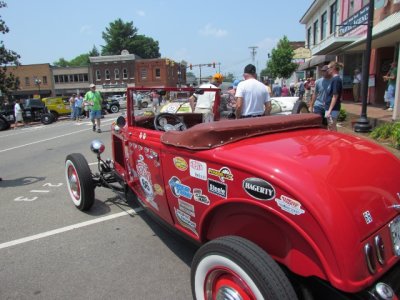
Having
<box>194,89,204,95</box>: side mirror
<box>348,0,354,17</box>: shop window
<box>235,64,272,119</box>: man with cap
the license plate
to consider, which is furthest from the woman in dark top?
<box>348,0,354,17</box>: shop window

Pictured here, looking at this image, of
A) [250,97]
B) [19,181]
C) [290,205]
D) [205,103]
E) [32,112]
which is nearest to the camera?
[290,205]

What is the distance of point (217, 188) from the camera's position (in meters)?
2.17

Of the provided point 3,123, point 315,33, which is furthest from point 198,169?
point 315,33

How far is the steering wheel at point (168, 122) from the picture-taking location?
12.0ft

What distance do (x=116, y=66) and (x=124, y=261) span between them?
204 feet

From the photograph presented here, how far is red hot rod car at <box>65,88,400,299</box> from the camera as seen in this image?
5.58 ft

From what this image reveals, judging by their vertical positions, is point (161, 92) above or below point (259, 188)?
above

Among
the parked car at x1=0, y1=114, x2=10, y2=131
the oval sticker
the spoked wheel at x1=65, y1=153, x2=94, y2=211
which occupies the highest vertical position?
the oval sticker

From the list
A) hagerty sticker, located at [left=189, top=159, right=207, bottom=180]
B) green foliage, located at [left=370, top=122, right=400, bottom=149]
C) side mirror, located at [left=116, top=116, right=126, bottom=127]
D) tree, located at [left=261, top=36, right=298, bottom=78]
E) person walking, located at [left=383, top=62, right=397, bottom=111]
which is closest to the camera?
hagerty sticker, located at [left=189, top=159, right=207, bottom=180]

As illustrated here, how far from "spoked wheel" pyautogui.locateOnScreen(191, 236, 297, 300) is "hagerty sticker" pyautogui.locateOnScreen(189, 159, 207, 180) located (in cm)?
48

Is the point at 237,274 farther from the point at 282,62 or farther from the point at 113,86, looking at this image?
the point at 113,86

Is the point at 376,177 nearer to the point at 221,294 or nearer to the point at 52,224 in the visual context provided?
the point at 221,294

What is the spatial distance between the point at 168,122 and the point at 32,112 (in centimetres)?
2030

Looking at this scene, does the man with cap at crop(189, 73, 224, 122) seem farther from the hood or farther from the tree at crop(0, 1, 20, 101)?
the tree at crop(0, 1, 20, 101)
